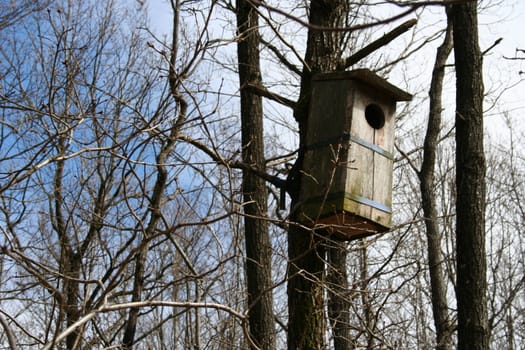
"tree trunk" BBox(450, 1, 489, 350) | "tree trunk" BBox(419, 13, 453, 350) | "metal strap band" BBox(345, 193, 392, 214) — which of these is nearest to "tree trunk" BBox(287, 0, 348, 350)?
"metal strap band" BBox(345, 193, 392, 214)

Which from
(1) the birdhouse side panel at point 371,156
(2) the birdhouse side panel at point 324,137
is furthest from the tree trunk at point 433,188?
(2) the birdhouse side panel at point 324,137

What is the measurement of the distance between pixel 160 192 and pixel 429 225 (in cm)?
398

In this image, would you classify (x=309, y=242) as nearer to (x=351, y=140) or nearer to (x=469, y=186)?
(x=351, y=140)

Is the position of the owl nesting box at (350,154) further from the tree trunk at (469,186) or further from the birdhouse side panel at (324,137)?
the tree trunk at (469,186)

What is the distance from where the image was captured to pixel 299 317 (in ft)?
13.5

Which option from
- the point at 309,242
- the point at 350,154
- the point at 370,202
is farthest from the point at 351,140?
the point at 309,242

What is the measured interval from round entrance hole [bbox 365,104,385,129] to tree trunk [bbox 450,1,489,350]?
1657mm

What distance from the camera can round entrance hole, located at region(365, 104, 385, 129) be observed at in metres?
4.45

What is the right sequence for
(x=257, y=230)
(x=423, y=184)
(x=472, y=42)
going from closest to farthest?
(x=257, y=230)
(x=472, y=42)
(x=423, y=184)

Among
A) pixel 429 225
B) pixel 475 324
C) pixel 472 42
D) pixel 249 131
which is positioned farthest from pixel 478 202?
pixel 429 225

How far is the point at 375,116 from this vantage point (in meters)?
4.48

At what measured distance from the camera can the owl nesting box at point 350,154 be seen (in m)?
4.04

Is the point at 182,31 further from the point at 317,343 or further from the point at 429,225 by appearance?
the point at 429,225

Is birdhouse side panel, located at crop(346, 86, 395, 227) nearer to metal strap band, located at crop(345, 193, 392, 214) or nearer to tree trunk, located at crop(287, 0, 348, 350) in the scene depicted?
metal strap band, located at crop(345, 193, 392, 214)
